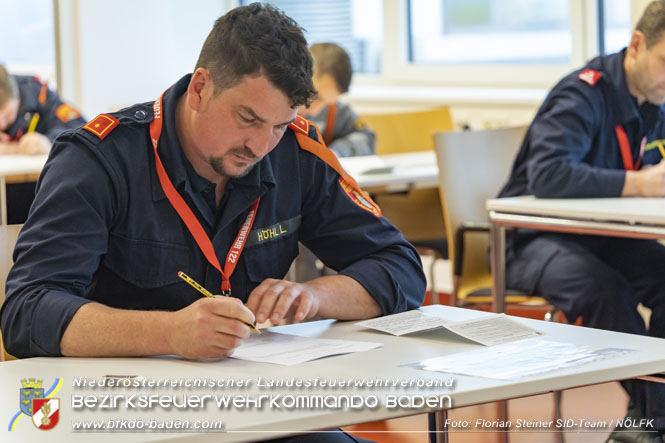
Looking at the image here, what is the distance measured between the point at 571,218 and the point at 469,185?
0.70m

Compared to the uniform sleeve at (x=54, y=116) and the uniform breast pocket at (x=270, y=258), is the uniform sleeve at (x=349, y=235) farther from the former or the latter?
the uniform sleeve at (x=54, y=116)

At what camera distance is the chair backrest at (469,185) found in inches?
133

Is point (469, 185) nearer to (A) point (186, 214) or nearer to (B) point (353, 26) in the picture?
(A) point (186, 214)

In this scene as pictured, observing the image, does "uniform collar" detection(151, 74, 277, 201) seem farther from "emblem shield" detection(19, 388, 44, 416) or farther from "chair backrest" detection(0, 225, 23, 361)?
"emblem shield" detection(19, 388, 44, 416)

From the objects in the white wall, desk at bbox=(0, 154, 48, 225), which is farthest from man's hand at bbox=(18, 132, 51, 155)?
the white wall

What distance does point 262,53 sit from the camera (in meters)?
1.63

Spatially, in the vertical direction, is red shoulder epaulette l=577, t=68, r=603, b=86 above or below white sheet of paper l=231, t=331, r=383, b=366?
above

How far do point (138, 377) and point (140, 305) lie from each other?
367mm

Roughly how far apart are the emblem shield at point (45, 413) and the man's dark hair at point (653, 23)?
2.36 meters

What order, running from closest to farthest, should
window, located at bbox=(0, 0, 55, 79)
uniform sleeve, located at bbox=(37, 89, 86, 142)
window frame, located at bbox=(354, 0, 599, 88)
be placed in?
uniform sleeve, located at bbox=(37, 89, 86, 142)
window frame, located at bbox=(354, 0, 599, 88)
window, located at bbox=(0, 0, 55, 79)

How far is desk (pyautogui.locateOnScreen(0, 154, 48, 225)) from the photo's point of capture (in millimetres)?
3891

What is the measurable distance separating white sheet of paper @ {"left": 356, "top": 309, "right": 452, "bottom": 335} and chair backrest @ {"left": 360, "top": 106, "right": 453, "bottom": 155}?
2.99 metres

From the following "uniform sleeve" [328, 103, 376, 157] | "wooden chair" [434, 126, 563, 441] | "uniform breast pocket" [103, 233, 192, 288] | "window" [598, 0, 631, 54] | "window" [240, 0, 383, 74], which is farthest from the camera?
"window" [240, 0, 383, 74]

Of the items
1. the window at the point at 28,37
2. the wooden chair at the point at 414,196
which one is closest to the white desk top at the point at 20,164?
the wooden chair at the point at 414,196
